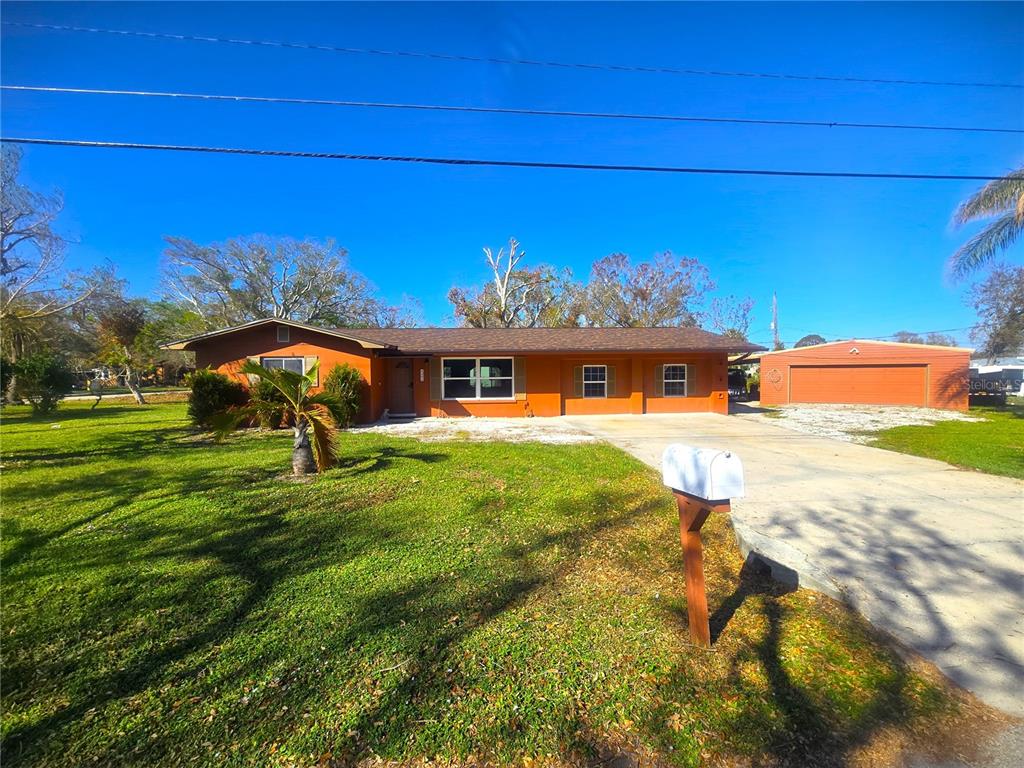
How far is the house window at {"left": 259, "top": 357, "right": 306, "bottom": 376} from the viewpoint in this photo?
12.5 metres

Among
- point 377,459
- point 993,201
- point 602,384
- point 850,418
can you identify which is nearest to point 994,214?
point 993,201

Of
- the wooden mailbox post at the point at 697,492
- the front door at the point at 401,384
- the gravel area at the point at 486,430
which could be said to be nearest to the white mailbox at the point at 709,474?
the wooden mailbox post at the point at 697,492

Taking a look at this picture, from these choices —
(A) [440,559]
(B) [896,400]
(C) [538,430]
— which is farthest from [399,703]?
(B) [896,400]

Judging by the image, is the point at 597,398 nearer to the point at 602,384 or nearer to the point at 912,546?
the point at 602,384

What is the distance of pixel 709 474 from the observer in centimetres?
222

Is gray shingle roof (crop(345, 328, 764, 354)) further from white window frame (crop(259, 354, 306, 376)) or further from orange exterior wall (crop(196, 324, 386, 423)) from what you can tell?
white window frame (crop(259, 354, 306, 376))

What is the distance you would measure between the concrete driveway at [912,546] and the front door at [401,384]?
387 inches

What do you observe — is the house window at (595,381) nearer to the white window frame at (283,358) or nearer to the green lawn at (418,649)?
the white window frame at (283,358)

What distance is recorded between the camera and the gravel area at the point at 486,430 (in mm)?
10336

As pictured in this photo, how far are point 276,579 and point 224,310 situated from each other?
3262 centimetres

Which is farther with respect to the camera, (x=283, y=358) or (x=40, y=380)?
(x=283, y=358)

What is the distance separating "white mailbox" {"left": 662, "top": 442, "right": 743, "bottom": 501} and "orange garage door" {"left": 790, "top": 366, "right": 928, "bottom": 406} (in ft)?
69.3

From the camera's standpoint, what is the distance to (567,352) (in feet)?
46.6

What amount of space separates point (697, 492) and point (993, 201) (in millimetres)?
16252
